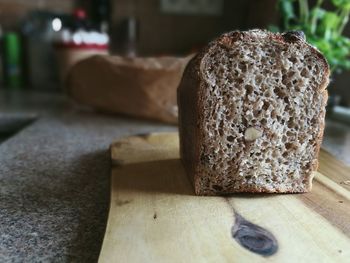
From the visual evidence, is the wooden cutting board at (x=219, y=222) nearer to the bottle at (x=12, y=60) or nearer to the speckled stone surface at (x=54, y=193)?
the speckled stone surface at (x=54, y=193)

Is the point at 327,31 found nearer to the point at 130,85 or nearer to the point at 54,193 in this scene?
the point at 130,85

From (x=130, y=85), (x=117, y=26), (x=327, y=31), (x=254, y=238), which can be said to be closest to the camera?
(x=254, y=238)

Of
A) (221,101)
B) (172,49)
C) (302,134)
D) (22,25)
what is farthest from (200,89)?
(22,25)

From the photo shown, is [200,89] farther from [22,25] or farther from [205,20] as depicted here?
[22,25]

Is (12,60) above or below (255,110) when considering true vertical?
below

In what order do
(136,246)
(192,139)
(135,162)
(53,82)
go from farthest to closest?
(53,82) → (135,162) → (192,139) → (136,246)

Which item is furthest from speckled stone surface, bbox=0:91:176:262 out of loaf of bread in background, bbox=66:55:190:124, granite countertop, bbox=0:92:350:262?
loaf of bread in background, bbox=66:55:190:124

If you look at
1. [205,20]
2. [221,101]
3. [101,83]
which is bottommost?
[101,83]

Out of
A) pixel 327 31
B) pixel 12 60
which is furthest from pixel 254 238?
pixel 12 60
